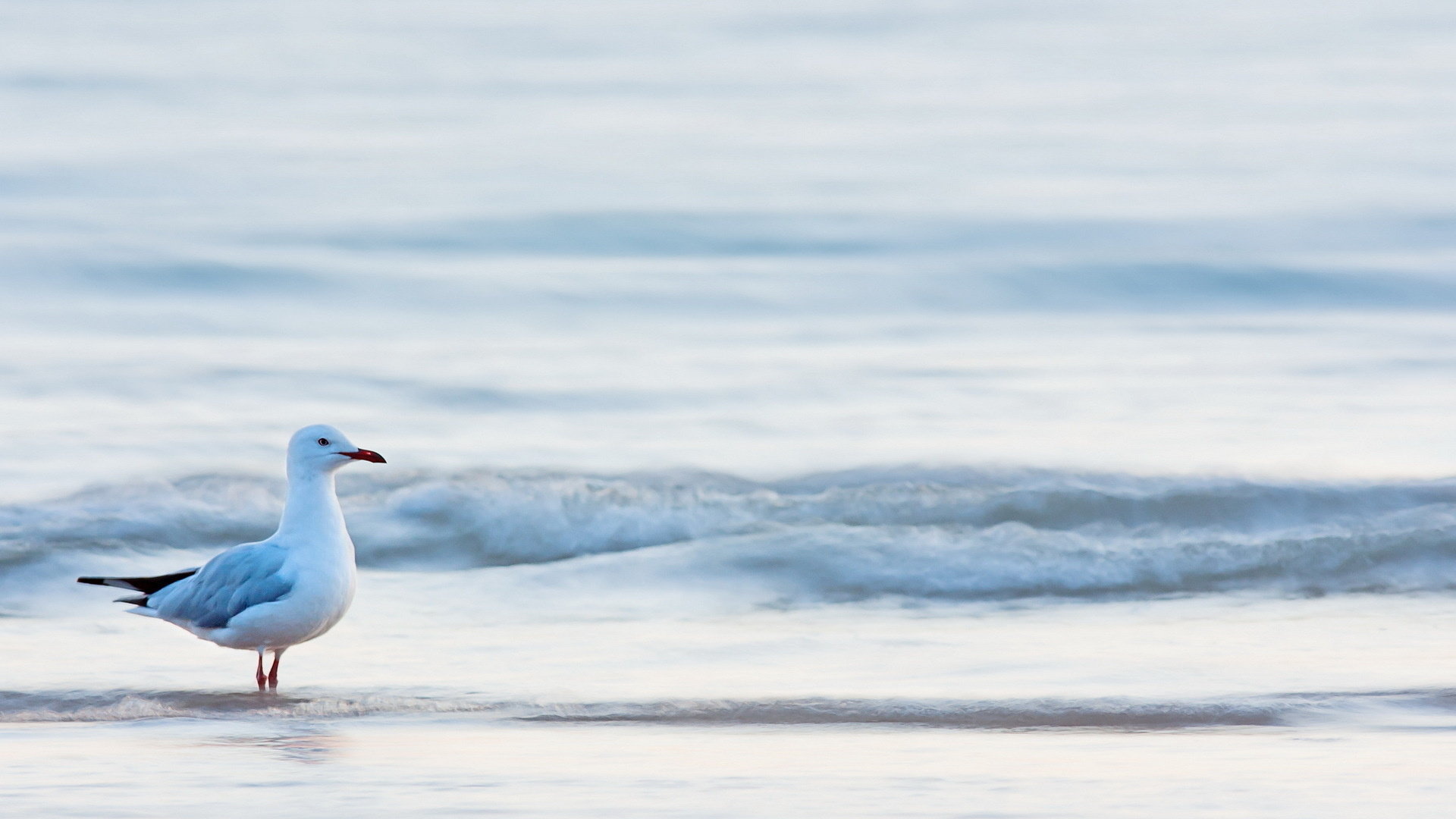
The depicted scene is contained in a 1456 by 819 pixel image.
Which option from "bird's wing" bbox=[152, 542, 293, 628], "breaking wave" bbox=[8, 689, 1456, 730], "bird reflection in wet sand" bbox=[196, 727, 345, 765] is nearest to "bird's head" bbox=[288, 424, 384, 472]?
"bird's wing" bbox=[152, 542, 293, 628]

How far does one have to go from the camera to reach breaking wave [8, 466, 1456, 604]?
846 centimetres

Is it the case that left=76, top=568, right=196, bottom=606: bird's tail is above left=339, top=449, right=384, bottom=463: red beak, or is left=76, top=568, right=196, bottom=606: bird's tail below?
below


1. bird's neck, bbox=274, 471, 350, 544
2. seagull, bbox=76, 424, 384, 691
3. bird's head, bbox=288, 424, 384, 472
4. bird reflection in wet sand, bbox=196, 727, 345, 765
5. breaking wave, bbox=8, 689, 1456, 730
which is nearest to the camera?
bird reflection in wet sand, bbox=196, 727, 345, 765

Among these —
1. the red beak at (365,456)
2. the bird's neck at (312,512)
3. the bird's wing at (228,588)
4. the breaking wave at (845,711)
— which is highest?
the red beak at (365,456)

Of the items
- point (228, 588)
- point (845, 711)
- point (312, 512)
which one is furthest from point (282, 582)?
point (845, 711)

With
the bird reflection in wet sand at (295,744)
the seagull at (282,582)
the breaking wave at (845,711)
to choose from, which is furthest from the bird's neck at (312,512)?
the bird reflection in wet sand at (295,744)

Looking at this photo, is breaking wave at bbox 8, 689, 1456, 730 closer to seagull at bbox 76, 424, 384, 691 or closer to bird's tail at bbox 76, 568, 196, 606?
seagull at bbox 76, 424, 384, 691

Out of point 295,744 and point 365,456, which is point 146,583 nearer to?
point 365,456

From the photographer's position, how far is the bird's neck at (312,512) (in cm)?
648

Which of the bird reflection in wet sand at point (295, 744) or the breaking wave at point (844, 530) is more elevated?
the breaking wave at point (844, 530)

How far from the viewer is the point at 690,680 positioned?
615cm

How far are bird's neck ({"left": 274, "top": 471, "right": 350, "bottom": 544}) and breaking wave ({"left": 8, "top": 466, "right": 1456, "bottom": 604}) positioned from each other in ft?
6.24

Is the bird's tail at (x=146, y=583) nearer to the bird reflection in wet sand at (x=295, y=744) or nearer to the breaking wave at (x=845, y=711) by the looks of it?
the breaking wave at (x=845, y=711)

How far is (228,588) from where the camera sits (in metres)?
6.35
